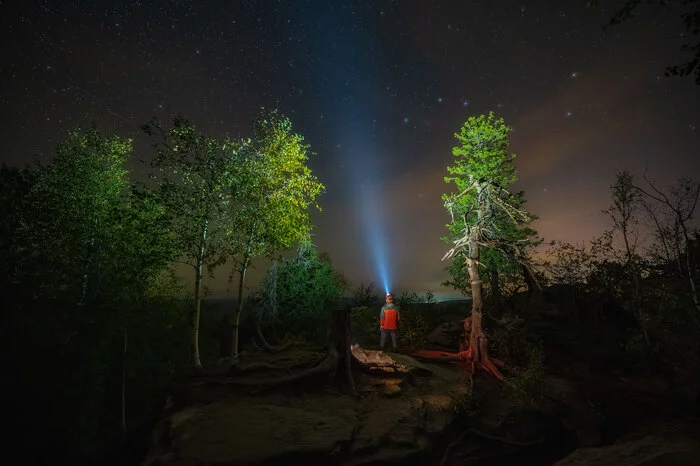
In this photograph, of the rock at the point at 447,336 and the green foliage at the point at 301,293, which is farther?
the green foliage at the point at 301,293

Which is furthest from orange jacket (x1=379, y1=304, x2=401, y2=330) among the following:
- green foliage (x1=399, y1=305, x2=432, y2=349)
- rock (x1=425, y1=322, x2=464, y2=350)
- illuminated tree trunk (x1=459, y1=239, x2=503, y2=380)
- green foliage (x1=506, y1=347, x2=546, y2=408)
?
green foliage (x1=506, y1=347, x2=546, y2=408)

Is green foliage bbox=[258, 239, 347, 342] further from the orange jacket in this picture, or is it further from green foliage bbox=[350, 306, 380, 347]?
the orange jacket

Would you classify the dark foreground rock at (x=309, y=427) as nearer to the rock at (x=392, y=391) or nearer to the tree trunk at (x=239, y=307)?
the rock at (x=392, y=391)

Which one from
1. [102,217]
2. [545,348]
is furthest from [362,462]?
[102,217]

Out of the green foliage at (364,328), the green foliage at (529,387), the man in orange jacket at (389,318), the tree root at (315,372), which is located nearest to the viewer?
the tree root at (315,372)

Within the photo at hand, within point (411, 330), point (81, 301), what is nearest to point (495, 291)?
point (411, 330)

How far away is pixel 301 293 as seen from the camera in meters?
34.5

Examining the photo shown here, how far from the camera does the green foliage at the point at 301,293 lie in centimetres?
3350

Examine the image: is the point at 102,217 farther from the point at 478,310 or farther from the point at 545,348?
the point at 545,348

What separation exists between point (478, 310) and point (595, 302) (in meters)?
15.2

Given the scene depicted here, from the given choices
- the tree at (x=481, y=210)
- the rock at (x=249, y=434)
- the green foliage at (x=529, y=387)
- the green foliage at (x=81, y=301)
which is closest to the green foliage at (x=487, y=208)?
the tree at (x=481, y=210)

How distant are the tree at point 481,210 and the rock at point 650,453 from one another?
4659mm

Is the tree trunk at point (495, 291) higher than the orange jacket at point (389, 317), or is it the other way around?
the tree trunk at point (495, 291)

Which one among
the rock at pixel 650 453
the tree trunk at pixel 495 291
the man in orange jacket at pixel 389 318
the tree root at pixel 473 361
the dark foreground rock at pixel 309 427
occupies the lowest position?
the rock at pixel 650 453
